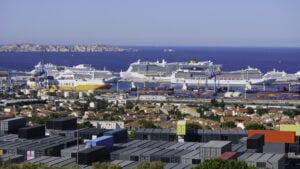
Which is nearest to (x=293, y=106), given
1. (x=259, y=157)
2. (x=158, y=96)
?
(x=158, y=96)

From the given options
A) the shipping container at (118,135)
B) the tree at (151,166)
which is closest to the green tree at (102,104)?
the shipping container at (118,135)

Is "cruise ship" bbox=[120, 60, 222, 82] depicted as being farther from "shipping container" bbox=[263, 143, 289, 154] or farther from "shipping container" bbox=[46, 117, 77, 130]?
"shipping container" bbox=[263, 143, 289, 154]

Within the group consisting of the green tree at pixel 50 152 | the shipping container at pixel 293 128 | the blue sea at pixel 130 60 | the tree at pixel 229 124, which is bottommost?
the blue sea at pixel 130 60

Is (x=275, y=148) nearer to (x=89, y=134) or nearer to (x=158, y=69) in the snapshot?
(x=89, y=134)

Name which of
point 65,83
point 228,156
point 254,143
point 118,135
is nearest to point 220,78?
point 65,83

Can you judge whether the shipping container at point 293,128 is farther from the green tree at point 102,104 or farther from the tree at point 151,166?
the green tree at point 102,104

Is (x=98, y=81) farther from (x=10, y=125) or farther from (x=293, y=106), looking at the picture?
(x=10, y=125)

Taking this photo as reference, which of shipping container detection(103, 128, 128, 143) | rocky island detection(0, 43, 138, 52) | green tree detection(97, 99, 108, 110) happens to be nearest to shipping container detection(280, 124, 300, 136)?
shipping container detection(103, 128, 128, 143)
